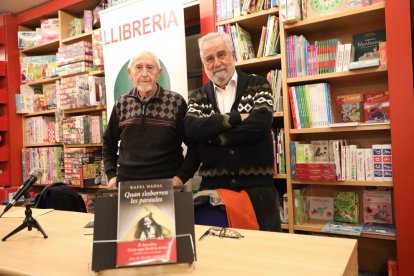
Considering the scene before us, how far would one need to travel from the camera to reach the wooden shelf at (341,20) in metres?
2.10

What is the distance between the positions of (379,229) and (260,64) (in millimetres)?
1388

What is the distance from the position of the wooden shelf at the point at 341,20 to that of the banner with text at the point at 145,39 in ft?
2.60

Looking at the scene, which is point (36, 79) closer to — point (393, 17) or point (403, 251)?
point (393, 17)

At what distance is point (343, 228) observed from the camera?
219 cm

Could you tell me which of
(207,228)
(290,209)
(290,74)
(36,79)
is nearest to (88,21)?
(36,79)

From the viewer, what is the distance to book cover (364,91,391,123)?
214 cm

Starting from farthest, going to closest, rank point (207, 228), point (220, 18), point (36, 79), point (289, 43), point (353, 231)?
point (36, 79), point (220, 18), point (289, 43), point (353, 231), point (207, 228)

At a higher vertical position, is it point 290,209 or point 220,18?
point 220,18

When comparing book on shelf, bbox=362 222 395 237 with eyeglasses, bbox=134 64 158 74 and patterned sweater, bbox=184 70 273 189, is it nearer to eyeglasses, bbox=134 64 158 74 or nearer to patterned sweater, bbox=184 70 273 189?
patterned sweater, bbox=184 70 273 189

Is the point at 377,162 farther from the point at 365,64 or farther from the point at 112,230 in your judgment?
the point at 112,230

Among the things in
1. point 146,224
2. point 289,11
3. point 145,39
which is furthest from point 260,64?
point 146,224

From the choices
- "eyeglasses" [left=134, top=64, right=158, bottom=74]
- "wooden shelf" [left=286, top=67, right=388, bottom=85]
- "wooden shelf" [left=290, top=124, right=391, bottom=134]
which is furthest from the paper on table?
"wooden shelf" [left=286, top=67, right=388, bottom=85]

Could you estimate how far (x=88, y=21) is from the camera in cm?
333

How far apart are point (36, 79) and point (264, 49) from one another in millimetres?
2668
